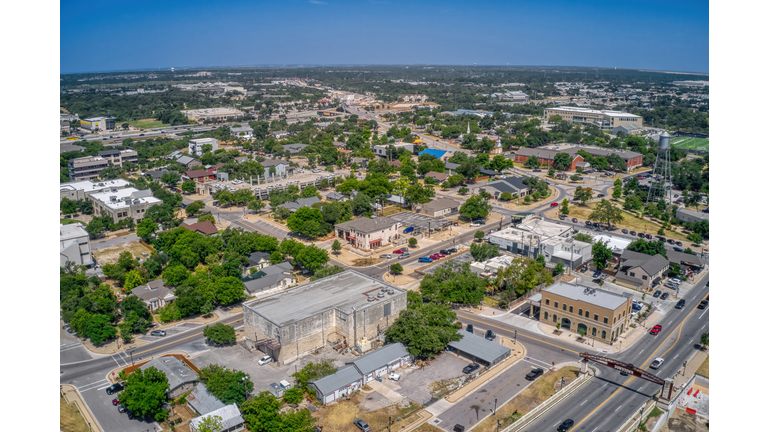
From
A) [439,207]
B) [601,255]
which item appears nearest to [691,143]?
[439,207]

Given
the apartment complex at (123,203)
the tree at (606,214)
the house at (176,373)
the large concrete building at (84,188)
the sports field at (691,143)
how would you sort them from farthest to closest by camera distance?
the sports field at (691,143) < the large concrete building at (84,188) < the apartment complex at (123,203) < the tree at (606,214) < the house at (176,373)

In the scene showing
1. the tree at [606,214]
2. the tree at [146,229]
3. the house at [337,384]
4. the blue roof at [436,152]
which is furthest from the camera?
the blue roof at [436,152]

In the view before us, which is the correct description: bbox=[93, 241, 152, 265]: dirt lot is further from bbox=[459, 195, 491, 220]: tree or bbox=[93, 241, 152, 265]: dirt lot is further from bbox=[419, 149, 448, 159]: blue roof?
bbox=[419, 149, 448, 159]: blue roof

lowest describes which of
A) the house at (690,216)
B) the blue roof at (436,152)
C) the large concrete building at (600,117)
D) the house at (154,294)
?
the house at (154,294)

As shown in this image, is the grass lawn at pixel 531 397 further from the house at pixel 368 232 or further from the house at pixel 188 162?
the house at pixel 188 162

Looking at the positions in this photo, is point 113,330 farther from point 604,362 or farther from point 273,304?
point 604,362

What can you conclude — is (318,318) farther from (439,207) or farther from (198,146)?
(198,146)

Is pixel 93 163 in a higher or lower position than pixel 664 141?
lower

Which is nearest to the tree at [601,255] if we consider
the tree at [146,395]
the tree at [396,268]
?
the tree at [396,268]
